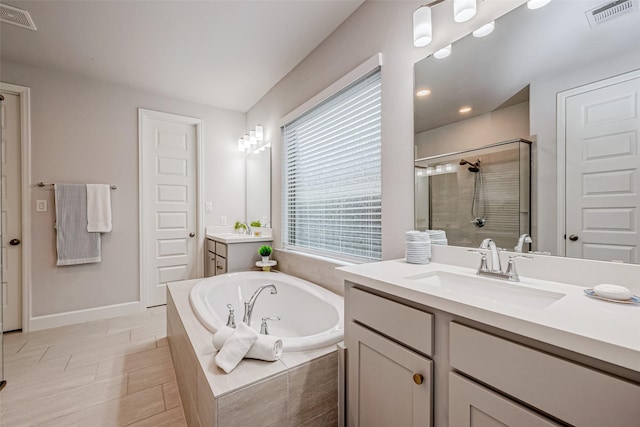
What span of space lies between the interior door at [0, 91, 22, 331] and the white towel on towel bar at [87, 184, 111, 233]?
524mm

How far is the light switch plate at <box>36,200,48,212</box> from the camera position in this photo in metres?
2.66

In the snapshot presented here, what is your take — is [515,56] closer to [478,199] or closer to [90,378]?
[478,199]

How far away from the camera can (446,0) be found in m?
1.36

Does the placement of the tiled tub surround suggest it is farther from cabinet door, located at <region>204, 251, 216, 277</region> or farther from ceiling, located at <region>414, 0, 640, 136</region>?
cabinet door, located at <region>204, 251, 216, 277</region>

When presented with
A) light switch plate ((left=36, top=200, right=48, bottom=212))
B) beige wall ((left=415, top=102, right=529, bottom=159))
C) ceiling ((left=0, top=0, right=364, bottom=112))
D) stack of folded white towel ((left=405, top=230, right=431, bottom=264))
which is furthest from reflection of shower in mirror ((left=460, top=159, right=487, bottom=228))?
light switch plate ((left=36, top=200, right=48, bottom=212))

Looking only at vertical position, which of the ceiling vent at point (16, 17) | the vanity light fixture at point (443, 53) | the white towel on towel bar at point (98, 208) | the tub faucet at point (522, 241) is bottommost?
the tub faucet at point (522, 241)

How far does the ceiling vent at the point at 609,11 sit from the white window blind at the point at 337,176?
3.34ft

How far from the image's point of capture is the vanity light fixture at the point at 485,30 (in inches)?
48.2

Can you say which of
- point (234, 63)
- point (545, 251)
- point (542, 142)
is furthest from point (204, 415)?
point (234, 63)

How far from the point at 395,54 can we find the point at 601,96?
1031 millimetres

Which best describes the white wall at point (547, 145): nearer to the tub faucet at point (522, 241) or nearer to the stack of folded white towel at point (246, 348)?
the tub faucet at point (522, 241)

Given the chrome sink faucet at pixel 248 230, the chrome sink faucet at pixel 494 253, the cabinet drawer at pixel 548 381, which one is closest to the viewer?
the cabinet drawer at pixel 548 381

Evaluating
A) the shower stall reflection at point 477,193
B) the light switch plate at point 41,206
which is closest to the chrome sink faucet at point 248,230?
the light switch plate at point 41,206

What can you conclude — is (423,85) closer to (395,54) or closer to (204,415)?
(395,54)
